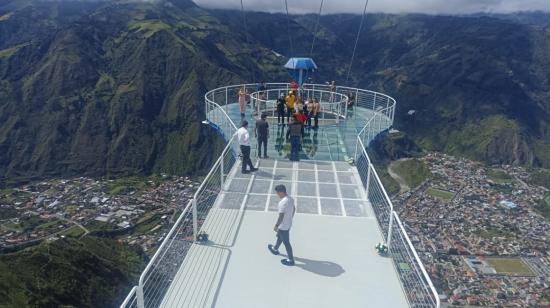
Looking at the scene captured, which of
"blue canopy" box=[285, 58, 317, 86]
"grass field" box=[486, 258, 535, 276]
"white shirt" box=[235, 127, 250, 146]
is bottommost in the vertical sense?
"grass field" box=[486, 258, 535, 276]

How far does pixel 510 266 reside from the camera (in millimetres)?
60594

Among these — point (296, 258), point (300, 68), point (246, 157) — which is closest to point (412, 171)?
Answer: point (300, 68)

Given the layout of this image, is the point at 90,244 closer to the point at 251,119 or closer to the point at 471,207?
the point at 251,119

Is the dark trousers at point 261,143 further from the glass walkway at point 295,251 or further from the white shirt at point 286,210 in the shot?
the white shirt at point 286,210

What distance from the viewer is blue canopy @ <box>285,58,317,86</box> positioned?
78.0 ft

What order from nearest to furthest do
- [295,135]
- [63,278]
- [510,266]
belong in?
1. [295,135]
2. [63,278]
3. [510,266]

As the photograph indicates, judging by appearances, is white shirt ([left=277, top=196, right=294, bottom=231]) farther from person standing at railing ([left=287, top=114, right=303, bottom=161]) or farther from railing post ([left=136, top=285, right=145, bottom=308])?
person standing at railing ([left=287, top=114, right=303, bottom=161])

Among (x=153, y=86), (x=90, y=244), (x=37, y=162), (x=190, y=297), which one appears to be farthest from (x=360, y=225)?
(x=153, y=86)

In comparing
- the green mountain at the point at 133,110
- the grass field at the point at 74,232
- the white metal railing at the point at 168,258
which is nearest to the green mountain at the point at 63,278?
the grass field at the point at 74,232

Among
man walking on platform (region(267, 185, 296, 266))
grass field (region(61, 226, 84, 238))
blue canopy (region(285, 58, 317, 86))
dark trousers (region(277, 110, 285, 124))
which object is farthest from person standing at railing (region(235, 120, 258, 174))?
grass field (region(61, 226, 84, 238))

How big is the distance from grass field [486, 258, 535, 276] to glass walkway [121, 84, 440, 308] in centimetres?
5240

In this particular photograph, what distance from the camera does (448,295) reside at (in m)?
50.4

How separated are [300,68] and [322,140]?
16.0ft

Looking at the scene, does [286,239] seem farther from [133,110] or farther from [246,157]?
[133,110]
